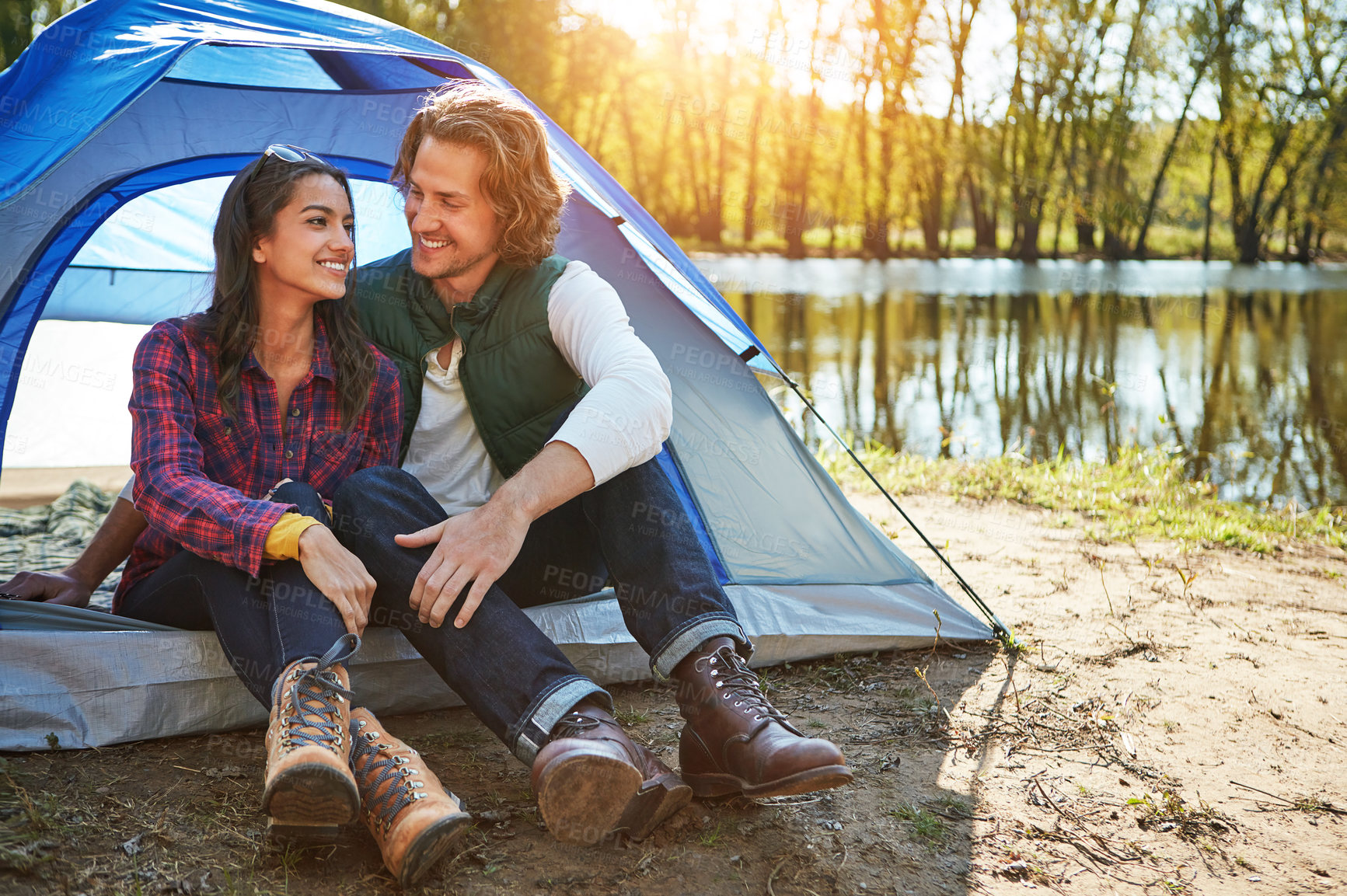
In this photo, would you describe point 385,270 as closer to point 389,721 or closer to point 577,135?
point 389,721

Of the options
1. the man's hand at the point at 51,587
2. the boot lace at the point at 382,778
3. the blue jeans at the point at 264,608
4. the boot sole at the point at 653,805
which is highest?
the blue jeans at the point at 264,608

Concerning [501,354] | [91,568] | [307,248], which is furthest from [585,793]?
[91,568]

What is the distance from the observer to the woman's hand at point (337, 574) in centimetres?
160

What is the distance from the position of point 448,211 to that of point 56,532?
2.39 m

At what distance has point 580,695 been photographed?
158cm

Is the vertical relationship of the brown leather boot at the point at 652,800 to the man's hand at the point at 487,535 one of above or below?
below

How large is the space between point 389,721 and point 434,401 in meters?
0.74

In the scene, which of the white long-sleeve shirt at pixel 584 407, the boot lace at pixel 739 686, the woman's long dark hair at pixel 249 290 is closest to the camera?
the boot lace at pixel 739 686

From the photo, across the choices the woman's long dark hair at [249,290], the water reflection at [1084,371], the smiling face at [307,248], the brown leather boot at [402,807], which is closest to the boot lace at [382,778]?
the brown leather boot at [402,807]

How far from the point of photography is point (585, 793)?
147cm

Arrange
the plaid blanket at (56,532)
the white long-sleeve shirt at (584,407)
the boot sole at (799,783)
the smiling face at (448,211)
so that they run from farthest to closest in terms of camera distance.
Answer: the plaid blanket at (56,532) → the smiling face at (448,211) → the white long-sleeve shirt at (584,407) → the boot sole at (799,783)

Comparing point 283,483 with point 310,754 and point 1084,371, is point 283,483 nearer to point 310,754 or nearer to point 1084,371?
point 310,754

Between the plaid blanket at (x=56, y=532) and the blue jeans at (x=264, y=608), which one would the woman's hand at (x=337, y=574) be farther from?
the plaid blanket at (x=56, y=532)

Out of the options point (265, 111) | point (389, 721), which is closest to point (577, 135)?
point (265, 111)
